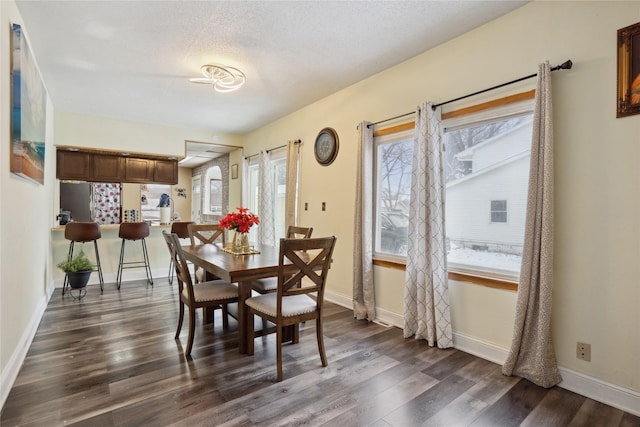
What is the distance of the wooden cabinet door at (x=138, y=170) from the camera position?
5344mm

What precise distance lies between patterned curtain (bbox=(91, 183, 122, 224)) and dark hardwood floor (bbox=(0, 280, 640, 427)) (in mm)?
2625

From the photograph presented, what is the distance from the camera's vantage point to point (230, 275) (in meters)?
2.15

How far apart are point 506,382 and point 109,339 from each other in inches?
124

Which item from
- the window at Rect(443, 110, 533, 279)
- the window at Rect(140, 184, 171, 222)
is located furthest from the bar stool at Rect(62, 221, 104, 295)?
the window at Rect(443, 110, 533, 279)

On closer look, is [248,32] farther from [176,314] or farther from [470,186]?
[176,314]

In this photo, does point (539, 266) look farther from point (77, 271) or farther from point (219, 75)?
point (77, 271)

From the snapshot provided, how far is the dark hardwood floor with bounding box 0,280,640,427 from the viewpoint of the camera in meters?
1.76

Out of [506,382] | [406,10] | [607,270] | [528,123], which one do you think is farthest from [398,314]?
[406,10]

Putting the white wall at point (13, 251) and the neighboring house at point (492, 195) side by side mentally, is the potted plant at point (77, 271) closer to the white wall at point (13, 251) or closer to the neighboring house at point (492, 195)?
the white wall at point (13, 251)

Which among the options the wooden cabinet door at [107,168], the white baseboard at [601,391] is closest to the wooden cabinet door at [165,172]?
the wooden cabinet door at [107,168]

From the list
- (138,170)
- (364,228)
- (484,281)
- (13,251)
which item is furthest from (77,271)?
(484,281)

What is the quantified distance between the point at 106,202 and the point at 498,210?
5645mm

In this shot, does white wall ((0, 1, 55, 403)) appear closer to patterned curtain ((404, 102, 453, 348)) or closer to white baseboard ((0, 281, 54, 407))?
white baseboard ((0, 281, 54, 407))

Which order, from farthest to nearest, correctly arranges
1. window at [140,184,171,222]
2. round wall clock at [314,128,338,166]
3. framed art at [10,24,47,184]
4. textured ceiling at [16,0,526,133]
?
window at [140,184,171,222]
round wall clock at [314,128,338,166]
textured ceiling at [16,0,526,133]
framed art at [10,24,47,184]
